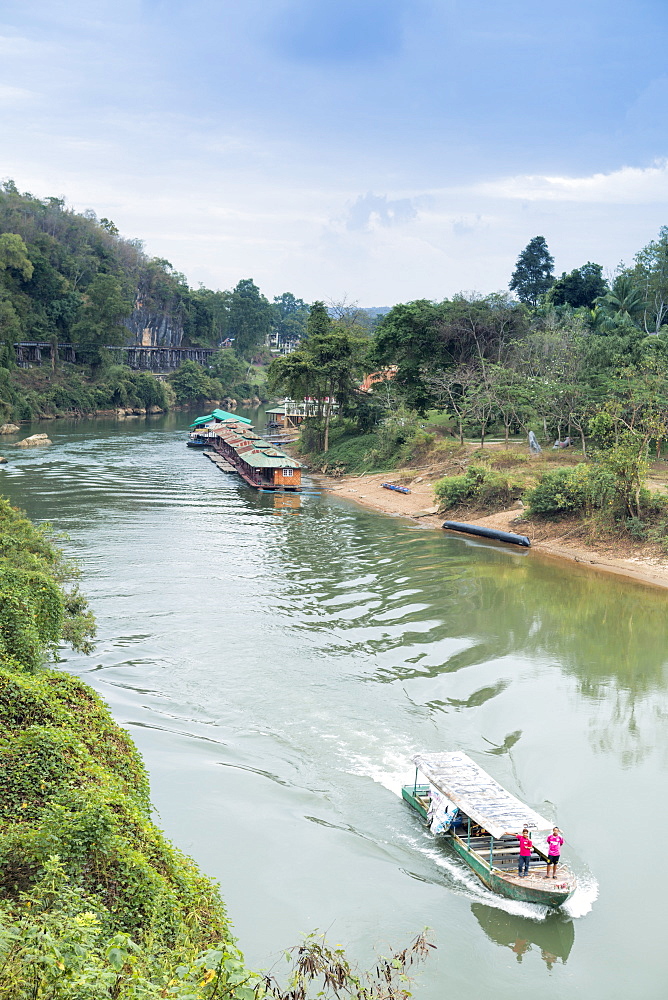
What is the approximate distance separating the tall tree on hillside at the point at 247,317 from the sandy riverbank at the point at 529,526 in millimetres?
84966

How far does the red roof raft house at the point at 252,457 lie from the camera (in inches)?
Result: 1865

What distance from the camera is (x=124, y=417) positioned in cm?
8956

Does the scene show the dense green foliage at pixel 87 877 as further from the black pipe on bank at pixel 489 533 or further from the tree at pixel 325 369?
the tree at pixel 325 369

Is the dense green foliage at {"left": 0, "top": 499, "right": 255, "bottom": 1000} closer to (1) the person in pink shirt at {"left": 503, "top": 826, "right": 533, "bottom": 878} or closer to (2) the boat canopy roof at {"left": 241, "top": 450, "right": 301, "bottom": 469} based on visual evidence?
(1) the person in pink shirt at {"left": 503, "top": 826, "right": 533, "bottom": 878}

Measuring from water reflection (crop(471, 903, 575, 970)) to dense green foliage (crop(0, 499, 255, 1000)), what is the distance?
4.23m

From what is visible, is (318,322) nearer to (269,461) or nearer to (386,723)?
(269,461)

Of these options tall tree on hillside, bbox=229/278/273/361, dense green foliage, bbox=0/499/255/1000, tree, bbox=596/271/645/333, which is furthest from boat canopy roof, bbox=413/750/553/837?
tall tree on hillside, bbox=229/278/273/361

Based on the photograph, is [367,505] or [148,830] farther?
[367,505]

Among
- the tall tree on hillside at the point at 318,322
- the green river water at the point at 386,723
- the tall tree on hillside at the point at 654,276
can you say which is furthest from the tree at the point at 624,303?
the green river water at the point at 386,723

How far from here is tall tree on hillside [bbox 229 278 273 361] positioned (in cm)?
13050

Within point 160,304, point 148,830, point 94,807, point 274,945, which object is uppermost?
point 160,304

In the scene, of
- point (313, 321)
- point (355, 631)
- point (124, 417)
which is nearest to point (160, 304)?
point (124, 417)

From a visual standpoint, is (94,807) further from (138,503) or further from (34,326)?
(34,326)

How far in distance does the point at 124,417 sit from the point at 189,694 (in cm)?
7430
